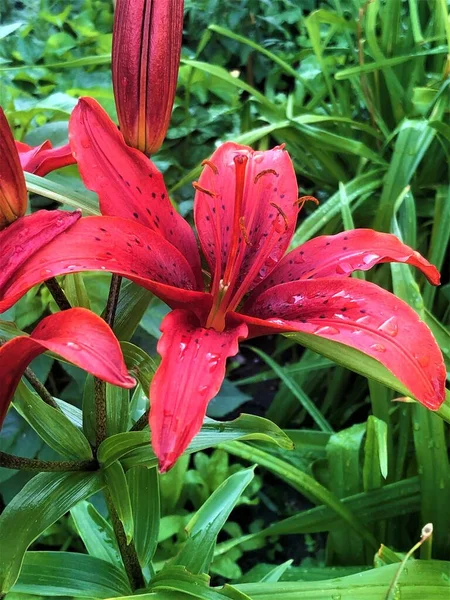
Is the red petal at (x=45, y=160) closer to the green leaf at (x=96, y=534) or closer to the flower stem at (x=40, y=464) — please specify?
the flower stem at (x=40, y=464)

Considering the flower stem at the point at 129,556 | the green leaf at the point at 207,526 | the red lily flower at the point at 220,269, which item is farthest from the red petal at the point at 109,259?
the green leaf at the point at 207,526

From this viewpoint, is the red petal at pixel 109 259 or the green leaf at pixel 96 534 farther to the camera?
the green leaf at pixel 96 534

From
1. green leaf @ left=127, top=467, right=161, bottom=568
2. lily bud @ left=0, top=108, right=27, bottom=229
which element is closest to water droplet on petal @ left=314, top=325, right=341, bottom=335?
lily bud @ left=0, top=108, right=27, bottom=229

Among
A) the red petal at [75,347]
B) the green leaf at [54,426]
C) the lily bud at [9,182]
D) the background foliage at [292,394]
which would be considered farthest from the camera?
the background foliage at [292,394]

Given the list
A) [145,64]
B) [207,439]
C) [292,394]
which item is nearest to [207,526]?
[207,439]

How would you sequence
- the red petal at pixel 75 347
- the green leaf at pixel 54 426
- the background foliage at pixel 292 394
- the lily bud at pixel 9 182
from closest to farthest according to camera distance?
1. the red petal at pixel 75 347
2. the lily bud at pixel 9 182
3. the green leaf at pixel 54 426
4. the background foliage at pixel 292 394

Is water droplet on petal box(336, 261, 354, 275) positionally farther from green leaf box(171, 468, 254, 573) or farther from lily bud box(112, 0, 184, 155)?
green leaf box(171, 468, 254, 573)

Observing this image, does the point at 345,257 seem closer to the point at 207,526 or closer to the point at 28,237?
the point at 28,237
